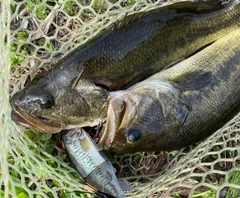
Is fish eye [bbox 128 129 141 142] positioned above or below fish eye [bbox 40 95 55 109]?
below

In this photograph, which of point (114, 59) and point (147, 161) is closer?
point (114, 59)

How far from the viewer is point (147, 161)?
3.71 meters

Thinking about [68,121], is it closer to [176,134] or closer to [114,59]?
[114,59]

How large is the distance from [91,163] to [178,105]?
891 millimetres

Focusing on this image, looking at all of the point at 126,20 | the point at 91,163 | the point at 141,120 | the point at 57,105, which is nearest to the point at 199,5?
the point at 126,20

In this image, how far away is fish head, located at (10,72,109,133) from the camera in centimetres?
312

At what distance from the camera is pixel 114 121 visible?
3.15 meters

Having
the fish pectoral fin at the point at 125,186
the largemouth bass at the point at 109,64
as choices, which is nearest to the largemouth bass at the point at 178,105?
the largemouth bass at the point at 109,64

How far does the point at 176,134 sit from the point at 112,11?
156 cm

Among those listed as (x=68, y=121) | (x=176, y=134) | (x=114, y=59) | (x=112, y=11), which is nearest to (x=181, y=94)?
(x=176, y=134)

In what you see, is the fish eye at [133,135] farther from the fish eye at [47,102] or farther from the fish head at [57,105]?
the fish eye at [47,102]

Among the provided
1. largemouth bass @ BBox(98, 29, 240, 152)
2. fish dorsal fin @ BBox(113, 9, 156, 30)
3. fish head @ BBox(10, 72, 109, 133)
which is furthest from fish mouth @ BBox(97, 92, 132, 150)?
fish dorsal fin @ BBox(113, 9, 156, 30)

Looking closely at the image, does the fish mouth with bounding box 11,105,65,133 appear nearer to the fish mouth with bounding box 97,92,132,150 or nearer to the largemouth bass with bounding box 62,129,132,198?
the largemouth bass with bounding box 62,129,132,198

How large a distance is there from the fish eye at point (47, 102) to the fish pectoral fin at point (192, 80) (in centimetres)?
108
